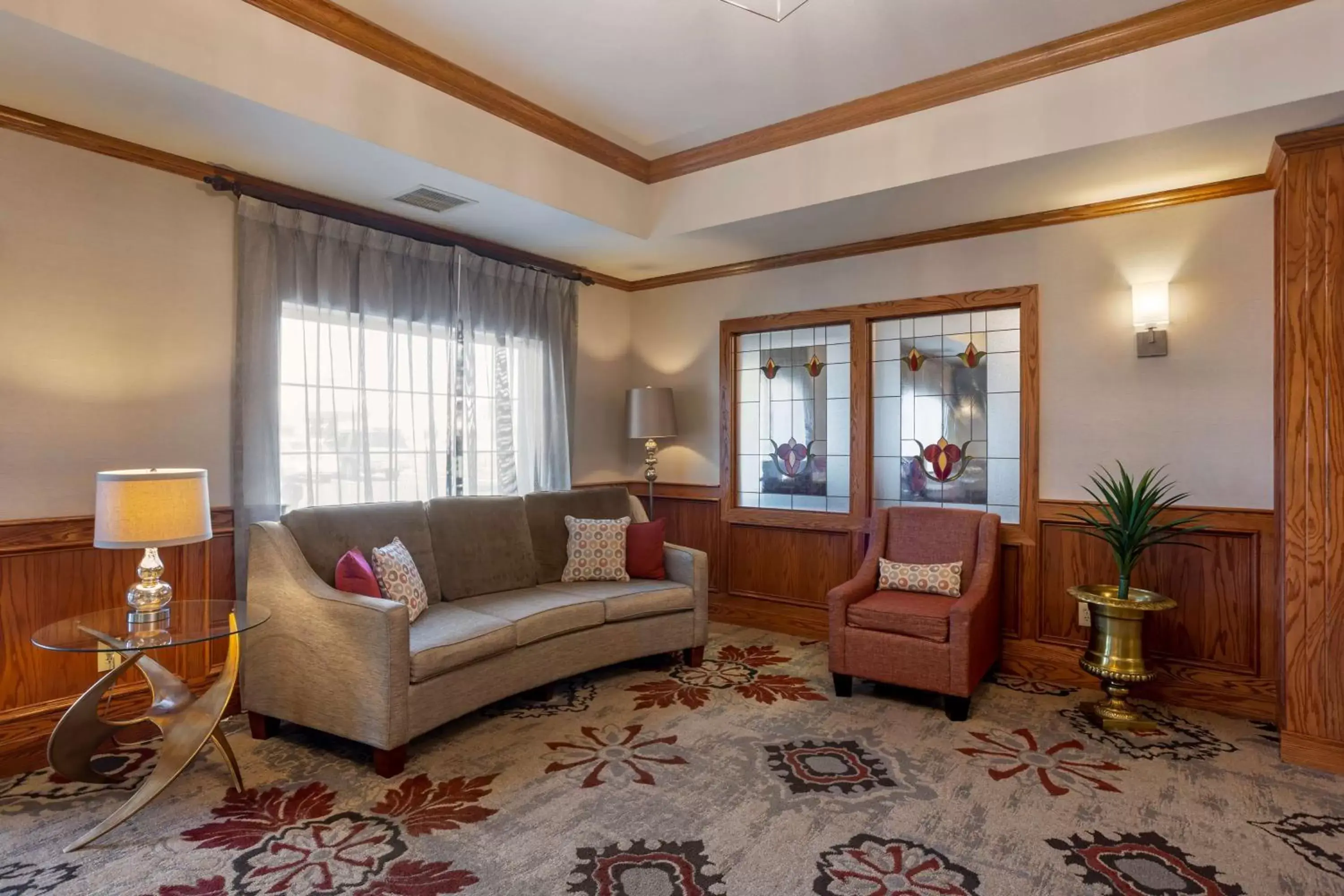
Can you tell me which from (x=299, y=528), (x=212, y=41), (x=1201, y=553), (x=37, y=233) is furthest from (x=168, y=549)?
(x=1201, y=553)

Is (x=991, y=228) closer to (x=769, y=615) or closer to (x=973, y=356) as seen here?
(x=973, y=356)

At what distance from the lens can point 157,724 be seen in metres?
2.62

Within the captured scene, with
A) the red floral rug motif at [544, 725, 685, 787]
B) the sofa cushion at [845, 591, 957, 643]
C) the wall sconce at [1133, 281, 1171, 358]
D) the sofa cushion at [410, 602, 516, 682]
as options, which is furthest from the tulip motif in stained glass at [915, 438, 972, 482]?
the sofa cushion at [410, 602, 516, 682]

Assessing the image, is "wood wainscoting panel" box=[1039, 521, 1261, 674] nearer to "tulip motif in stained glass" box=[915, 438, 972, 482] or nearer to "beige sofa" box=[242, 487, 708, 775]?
"tulip motif in stained glass" box=[915, 438, 972, 482]

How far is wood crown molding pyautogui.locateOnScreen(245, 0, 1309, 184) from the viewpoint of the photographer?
2.74 metres

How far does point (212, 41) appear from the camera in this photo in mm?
2539

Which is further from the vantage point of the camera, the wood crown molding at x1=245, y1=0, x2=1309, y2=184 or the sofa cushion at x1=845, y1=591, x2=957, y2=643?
the sofa cushion at x1=845, y1=591, x2=957, y2=643

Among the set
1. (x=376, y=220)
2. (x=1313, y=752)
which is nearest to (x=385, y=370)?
(x=376, y=220)

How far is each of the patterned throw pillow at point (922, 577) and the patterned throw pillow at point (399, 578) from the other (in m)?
2.34

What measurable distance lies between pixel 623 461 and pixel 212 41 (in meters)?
3.64

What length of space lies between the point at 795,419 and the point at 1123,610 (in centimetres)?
226

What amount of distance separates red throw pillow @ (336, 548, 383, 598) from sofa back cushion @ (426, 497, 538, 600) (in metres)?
0.63

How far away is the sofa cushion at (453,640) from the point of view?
2816 millimetres

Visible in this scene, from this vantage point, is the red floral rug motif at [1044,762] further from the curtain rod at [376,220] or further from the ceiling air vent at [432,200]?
the curtain rod at [376,220]
